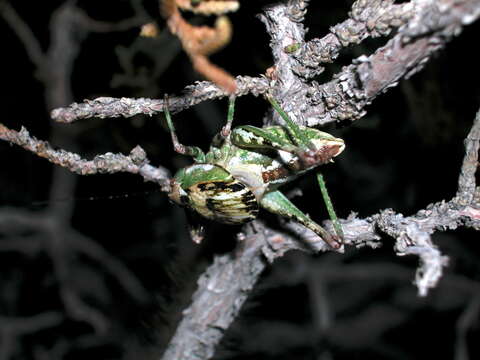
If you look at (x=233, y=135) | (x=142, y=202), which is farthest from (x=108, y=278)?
(x=233, y=135)

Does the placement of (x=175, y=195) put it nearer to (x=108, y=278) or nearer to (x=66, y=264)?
(x=66, y=264)

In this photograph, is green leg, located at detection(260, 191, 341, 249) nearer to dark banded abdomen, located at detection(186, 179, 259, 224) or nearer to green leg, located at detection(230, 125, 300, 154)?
dark banded abdomen, located at detection(186, 179, 259, 224)

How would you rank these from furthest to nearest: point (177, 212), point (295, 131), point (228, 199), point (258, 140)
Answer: point (177, 212) → point (228, 199) → point (258, 140) → point (295, 131)

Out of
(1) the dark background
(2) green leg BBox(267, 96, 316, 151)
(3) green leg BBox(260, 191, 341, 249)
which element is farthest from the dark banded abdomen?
(1) the dark background

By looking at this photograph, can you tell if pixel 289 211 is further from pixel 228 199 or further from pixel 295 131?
pixel 295 131

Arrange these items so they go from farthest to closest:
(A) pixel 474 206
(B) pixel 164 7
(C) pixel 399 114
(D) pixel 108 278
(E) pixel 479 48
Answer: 1. (D) pixel 108 278
2. (C) pixel 399 114
3. (E) pixel 479 48
4. (A) pixel 474 206
5. (B) pixel 164 7

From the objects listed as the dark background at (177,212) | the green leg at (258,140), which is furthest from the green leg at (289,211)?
the dark background at (177,212)

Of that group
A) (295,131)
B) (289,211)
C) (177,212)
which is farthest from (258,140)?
(177,212)
